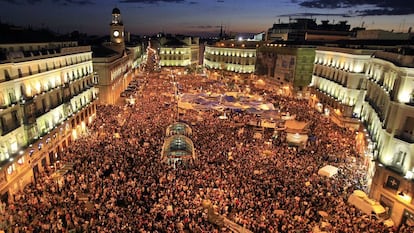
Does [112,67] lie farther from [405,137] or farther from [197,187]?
[405,137]

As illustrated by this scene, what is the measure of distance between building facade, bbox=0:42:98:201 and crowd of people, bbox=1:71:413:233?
6.81 feet

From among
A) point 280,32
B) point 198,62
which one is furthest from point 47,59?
point 198,62

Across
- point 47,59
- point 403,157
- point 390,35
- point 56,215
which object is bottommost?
point 56,215

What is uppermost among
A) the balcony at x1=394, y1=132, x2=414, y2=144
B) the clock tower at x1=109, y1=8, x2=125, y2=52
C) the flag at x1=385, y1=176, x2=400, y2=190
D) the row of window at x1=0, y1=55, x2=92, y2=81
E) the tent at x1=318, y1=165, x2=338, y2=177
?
the clock tower at x1=109, y1=8, x2=125, y2=52

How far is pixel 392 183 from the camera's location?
24.8m

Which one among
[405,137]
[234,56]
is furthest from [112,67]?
[405,137]

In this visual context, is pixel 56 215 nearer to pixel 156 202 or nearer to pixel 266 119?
pixel 156 202

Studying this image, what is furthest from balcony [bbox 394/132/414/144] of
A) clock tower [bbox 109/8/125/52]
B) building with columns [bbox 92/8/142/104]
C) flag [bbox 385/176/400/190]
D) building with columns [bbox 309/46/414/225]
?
clock tower [bbox 109/8/125/52]

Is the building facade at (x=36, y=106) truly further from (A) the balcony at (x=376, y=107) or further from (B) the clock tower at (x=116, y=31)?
(B) the clock tower at (x=116, y=31)

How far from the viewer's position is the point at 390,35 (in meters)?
65.2

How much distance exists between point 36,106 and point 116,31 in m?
50.8

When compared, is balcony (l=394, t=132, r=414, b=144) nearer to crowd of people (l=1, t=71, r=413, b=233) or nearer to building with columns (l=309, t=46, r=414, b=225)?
building with columns (l=309, t=46, r=414, b=225)

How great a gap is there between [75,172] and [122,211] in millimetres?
8285

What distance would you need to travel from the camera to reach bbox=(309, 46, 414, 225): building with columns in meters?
24.1
